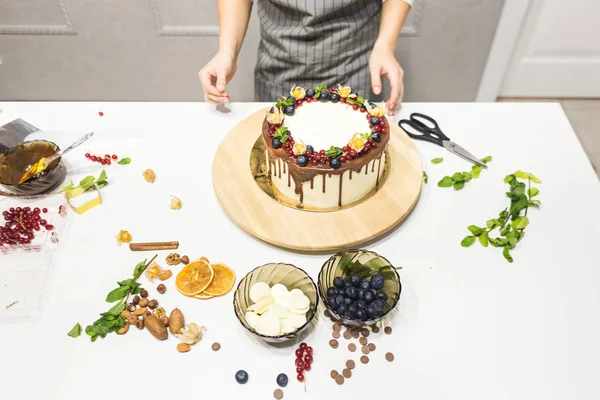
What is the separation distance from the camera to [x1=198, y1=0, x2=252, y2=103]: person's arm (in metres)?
1.62

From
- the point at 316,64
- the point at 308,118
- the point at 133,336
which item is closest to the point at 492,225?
the point at 308,118

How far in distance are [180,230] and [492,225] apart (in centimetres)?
93

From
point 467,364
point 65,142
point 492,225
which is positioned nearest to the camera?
point 467,364

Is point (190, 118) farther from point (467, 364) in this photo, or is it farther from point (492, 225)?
point (467, 364)

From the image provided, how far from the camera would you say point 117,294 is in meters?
1.23

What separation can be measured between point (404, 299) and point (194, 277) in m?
0.57

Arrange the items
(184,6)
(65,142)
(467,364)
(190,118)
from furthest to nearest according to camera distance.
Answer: (184,6) < (190,118) < (65,142) < (467,364)

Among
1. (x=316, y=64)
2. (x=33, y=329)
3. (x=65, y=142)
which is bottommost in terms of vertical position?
(x=33, y=329)

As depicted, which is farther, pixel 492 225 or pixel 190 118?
pixel 190 118

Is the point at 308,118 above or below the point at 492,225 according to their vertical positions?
above

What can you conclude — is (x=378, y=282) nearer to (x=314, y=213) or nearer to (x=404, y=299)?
(x=404, y=299)

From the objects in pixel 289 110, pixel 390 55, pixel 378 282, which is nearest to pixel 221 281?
pixel 378 282

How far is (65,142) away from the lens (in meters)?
1.62

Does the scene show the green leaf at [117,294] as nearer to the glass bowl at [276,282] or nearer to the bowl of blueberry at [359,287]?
the glass bowl at [276,282]
